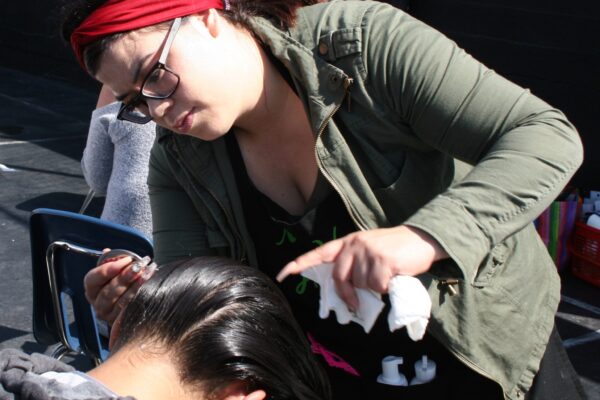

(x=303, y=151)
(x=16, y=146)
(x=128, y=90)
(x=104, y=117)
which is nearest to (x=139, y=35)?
(x=128, y=90)

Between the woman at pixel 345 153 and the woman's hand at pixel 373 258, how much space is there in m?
0.09

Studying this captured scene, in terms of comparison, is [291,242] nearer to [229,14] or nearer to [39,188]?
[229,14]

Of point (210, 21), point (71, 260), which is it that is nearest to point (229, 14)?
point (210, 21)

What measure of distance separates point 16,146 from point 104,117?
411 cm

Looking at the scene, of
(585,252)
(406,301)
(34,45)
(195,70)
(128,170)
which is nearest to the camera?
(406,301)

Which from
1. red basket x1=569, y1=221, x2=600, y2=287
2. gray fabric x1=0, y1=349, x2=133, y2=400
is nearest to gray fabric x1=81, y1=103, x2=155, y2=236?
gray fabric x1=0, y1=349, x2=133, y2=400

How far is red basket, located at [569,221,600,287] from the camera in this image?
4.54 m

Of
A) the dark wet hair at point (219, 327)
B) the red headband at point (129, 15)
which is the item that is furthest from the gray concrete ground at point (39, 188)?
the red headband at point (129, 15)

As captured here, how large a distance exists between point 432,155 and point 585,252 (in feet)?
10.4

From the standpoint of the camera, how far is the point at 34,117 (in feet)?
27.0

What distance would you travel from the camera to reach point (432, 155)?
5.63ft

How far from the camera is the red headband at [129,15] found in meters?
1.59

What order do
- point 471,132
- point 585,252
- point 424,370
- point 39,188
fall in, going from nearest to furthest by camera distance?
1. point 471,132
2. point 424,370
3. point 585,252
4. point 39,188

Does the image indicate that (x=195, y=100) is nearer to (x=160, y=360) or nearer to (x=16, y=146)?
(x=160, y=360)
